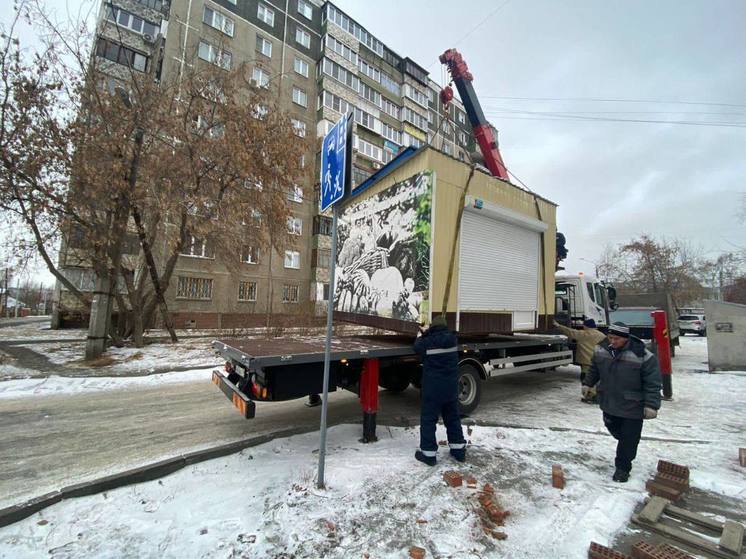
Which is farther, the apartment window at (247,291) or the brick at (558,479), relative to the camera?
the apartment window at (247,291)

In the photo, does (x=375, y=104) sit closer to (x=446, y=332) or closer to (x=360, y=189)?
(x=360, y=189)

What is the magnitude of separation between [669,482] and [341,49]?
3271 cm

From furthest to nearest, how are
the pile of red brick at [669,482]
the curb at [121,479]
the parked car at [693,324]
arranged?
the parked car at [693,324], the pile of red brick at [669,482], the curb at [121,479]

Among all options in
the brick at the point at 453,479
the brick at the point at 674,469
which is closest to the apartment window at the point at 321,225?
the brick at the point at 453,479

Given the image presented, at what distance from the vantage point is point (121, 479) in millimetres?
3225

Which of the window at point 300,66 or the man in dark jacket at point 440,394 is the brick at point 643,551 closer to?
the man in dark jacket at point 440,394

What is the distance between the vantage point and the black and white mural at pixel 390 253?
5.01 meters

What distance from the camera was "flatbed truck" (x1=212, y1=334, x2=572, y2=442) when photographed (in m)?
3.85

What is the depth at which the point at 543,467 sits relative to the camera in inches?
148

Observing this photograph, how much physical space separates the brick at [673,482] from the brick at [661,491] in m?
0.05

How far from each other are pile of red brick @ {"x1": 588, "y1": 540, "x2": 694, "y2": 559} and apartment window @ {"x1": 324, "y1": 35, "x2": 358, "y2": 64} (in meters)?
32.4

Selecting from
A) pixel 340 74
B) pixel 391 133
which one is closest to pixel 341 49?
pixel 340 74

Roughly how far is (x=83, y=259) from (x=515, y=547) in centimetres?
1328

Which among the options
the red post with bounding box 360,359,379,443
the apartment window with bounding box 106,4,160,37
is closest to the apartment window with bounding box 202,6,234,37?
the apartment window with bounding box 106,4,160,37
